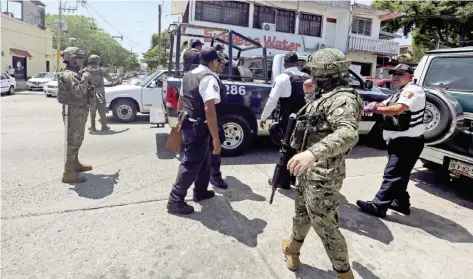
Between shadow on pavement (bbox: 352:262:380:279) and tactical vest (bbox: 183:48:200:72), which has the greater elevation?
tactical vest (bbox: 183:48:200:72)

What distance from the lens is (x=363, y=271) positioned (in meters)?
2.43

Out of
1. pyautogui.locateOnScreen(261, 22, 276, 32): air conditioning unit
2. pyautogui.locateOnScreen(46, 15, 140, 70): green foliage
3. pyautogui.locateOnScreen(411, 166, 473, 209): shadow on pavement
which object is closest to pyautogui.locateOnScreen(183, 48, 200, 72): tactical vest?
pyautogui.locateOnScreen(411, 166, 473, 209): shadow on pavement

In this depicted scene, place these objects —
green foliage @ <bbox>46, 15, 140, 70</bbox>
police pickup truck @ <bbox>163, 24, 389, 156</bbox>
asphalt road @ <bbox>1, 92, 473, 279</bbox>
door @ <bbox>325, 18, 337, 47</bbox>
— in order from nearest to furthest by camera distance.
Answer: asphalt road @ <bbox>1, 92, 473, 279</bbox>
police pickup truck @ <bbox>163, 24, 389, 156</bbox>
door @ <bbox>325, 18, 337, 47</bbox>
green foliage @ <bbox>46, 15, 140, 70</bbox>

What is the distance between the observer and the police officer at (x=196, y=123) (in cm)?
294

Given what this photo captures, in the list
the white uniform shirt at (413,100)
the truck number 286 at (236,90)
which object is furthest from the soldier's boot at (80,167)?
the white uniform shirt at (413,100)

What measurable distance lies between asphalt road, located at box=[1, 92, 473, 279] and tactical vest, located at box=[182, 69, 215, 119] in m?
1.05

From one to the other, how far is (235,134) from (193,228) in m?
2.49

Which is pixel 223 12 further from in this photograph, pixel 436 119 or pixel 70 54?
pixel 436 119

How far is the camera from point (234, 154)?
534cm

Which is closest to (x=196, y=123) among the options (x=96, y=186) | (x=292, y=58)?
(x=292, y=58)

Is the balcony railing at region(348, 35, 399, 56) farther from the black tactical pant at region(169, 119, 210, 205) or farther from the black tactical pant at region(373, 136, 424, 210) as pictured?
the black tactical pant at region(169, 119, 210, 205)

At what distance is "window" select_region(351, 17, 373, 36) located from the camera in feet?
69.9

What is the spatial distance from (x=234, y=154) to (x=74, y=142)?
2.47 metres

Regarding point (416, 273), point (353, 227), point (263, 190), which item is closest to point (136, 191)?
point (263, 190)
